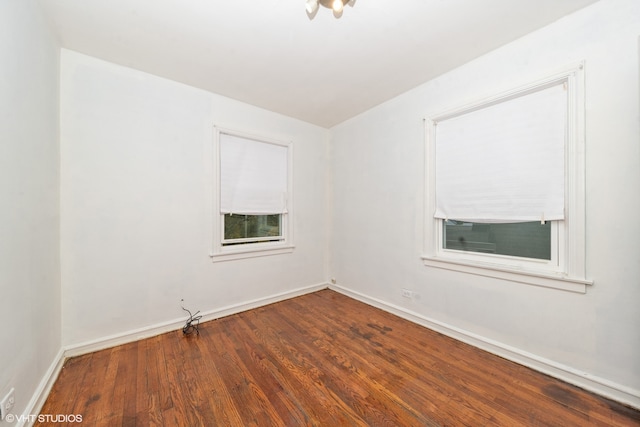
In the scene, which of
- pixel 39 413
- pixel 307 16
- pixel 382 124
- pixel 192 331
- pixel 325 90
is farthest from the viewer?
pixel 382 124

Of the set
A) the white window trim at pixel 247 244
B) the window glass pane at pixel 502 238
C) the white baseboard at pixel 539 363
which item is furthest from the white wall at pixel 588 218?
the white window trim at pixel 247 244

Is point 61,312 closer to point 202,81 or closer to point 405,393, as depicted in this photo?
point 202,81

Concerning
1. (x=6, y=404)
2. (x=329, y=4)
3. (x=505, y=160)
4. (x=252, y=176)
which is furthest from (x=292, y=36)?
(x=6, y=404)

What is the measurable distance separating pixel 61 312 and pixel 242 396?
1768 mm

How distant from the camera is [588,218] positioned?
5.64ft

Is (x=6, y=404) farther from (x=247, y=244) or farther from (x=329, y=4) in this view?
(x=329, y=4)

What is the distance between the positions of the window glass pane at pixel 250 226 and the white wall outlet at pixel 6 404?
1927 millimetres

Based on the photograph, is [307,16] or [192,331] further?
[192,331]

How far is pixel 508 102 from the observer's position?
2.11m

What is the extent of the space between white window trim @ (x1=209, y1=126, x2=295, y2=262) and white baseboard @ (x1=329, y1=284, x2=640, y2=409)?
1.77 m

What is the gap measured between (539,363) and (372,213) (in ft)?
6.82

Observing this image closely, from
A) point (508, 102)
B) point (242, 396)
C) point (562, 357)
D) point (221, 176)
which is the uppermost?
point (508, 102)

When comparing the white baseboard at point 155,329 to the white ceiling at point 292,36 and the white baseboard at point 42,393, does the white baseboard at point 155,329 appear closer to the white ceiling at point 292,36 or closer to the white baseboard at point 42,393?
the white baseboard at point 42,393

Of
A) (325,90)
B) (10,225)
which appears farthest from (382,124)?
(10,225)
